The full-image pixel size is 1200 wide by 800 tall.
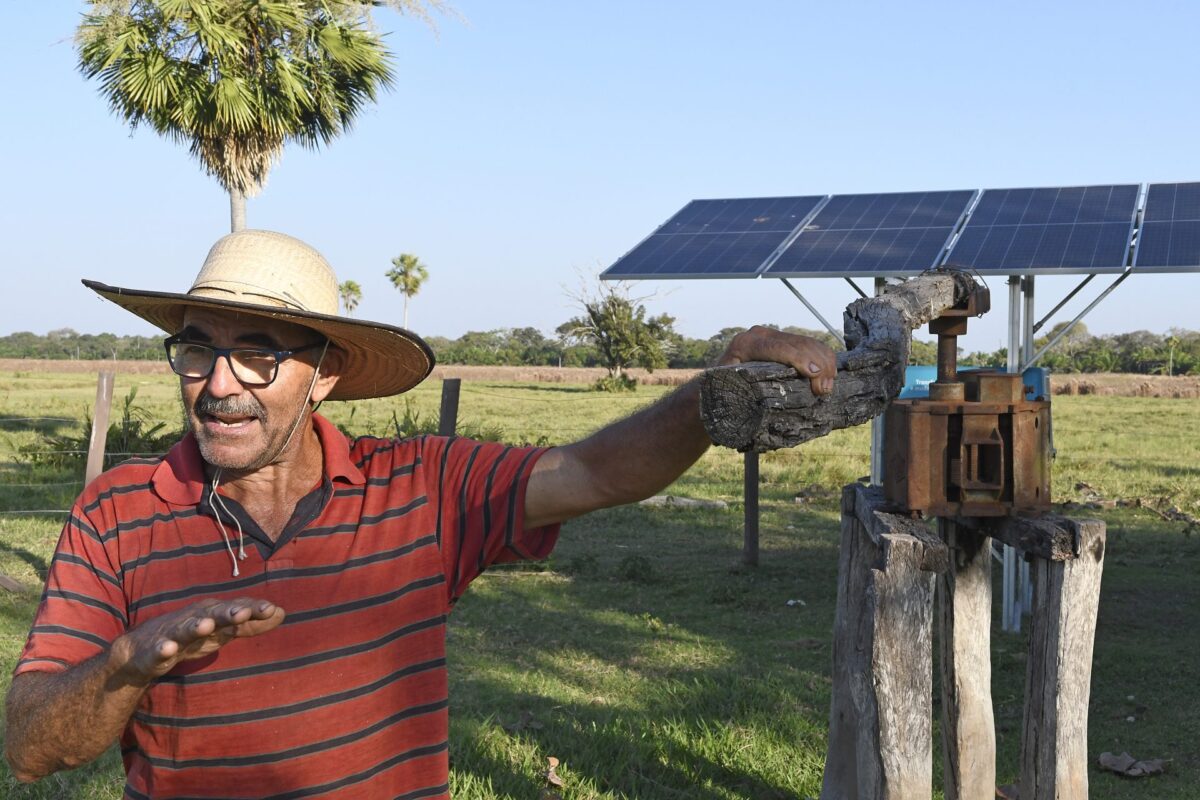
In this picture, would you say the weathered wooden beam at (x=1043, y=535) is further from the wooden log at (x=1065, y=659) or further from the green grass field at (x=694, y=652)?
the green grass field at (x=694, y=652)

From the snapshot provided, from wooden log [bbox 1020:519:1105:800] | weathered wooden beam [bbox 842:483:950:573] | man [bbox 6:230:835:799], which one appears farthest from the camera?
wooden log [bbox 1020:519:1105:800]

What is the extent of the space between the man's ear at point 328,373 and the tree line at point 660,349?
3089 cm

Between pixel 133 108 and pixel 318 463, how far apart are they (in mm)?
14589

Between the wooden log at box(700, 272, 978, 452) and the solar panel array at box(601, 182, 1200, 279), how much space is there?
464 cm

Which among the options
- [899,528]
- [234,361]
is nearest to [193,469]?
[234,361]

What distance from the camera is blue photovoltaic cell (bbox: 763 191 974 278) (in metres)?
8.19

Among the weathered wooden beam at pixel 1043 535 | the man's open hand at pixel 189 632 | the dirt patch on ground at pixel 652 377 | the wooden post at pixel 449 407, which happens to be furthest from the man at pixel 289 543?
the dirt patch on ground at pixel 652 377

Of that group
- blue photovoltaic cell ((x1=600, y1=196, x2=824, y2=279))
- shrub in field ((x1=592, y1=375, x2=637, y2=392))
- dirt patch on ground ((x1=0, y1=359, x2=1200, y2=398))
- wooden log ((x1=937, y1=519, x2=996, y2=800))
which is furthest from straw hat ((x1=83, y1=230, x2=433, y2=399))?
shrub in field ((x1=592, y1=375, x2=637, y2=392))

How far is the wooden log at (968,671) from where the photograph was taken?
3.35 meters

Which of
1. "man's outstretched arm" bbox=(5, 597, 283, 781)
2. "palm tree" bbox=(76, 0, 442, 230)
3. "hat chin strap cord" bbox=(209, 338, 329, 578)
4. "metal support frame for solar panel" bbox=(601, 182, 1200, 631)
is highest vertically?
"palm tree" bbox=(76, 0, 442, 230)

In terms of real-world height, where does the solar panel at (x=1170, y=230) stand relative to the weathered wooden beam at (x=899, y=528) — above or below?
above

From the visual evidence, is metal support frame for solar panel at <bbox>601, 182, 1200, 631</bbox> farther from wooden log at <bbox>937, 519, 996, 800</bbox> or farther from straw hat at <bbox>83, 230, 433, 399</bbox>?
straw hat at <bbox>83, 230, 433, 399</bbox>

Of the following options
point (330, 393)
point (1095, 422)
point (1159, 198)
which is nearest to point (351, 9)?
point (1159, 198)

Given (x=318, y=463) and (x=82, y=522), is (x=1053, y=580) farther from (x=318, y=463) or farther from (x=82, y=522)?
(x=82, y=522)
